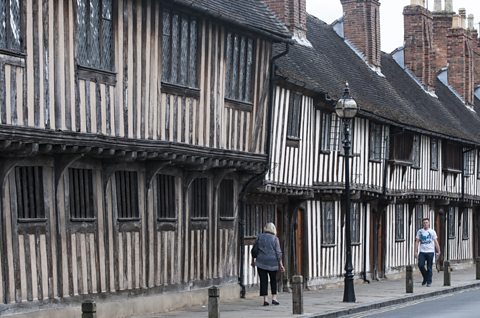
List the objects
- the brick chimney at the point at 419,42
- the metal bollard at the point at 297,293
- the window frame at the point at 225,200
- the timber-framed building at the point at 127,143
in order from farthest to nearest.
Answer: the brick chimney at the point at 419,42, the window frame at the point at 225,200, the metal bollard at the point at 297,293, the timber-framed building at the point at 127,143

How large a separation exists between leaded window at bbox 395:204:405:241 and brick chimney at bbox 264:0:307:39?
7723 mm

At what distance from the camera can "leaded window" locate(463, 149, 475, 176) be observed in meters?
48.0

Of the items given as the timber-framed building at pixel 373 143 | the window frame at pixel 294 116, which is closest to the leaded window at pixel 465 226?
the timber-framed building at pixel 373 143

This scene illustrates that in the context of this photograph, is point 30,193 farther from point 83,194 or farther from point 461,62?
point 461,62

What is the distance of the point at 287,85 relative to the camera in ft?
91.5

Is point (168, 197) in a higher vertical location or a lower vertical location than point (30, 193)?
lower

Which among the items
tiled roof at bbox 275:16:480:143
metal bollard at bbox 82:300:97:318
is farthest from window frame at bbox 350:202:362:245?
metal bollard at bbox 82:300:97:318

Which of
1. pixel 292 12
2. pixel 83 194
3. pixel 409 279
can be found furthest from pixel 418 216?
pixel 83 194

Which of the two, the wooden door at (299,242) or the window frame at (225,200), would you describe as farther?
the wooden door at (299,242)

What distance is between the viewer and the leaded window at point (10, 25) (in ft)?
55.1

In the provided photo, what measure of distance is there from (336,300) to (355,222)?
8332mm

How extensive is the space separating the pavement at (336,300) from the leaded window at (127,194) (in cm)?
177

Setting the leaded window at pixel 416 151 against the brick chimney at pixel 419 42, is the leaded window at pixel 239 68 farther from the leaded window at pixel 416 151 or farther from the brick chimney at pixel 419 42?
the brick chimney at pixel 419 42

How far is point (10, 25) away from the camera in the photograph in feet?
55.6
